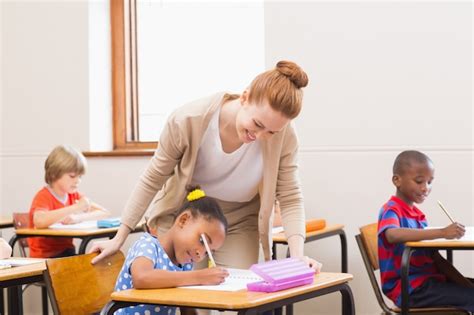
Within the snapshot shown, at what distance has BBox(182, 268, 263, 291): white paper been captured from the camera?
228 centimetres

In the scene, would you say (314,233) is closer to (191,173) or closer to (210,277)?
(191,173)

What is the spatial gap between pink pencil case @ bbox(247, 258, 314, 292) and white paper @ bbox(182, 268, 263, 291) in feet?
0.23

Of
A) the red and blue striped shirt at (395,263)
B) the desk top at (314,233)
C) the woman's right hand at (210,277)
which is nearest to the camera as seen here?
the woman's right hand at (210,277)

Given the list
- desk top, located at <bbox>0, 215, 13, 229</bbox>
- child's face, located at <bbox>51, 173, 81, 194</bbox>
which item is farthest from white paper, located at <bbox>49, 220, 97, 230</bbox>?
desk top, located at <bbox>0, 215, 13, 229</bbox>

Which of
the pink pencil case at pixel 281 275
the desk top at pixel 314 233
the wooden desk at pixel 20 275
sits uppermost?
the pink pencil case at pixel 281 275

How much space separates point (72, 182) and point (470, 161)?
2.15 metres

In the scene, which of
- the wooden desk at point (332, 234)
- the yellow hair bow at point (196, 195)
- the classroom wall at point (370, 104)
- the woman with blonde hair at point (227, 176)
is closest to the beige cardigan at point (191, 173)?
the woman with blonde hair at point (227, 176)

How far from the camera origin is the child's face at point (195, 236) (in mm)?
2469

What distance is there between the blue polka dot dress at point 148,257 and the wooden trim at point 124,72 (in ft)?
9.33

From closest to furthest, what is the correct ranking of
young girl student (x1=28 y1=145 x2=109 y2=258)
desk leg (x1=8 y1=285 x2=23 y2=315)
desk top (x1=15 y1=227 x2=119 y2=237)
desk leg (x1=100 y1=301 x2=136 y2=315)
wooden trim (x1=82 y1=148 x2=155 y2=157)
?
desk leg (x1=100 y1=301 x2=136 y2=315), desk leg (x1=8 y1=285 x2=23 y2=315), desk top (x1=15 y1=227 x2=119 y2=237), young girl student (x1=28 y1=145 x2=109 y2=258), wooden trim (x1=82 y1=148 x2=155 y2=157)

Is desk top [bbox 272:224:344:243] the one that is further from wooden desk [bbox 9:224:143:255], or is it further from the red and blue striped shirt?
wooden desk [bbox 9:224:143:255]

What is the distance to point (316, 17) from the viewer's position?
15.8 feet

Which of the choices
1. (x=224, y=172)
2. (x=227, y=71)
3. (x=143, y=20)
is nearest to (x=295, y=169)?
(x=224, y=172)

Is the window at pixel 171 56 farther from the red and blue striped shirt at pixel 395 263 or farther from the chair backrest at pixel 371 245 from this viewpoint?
the red and blue striped shirt at pixel 395 263
